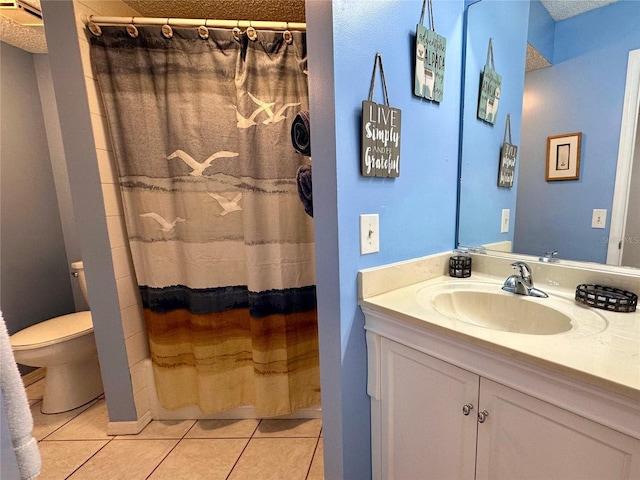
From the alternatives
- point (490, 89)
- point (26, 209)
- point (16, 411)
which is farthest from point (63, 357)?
point (490, 89)

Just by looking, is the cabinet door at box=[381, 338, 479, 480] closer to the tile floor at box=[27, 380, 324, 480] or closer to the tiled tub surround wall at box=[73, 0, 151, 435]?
the tile floor at box=[27, 380, 324, 480]

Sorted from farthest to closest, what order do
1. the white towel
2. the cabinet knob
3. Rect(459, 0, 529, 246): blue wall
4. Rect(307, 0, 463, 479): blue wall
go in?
Rect(459, 0, 529, 246): blue wall, Rect(307, 0, 463, 479): blue wall, the cabinet knob, the white towel

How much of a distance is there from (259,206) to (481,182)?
3.38ft

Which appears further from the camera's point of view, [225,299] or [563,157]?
[225,299]

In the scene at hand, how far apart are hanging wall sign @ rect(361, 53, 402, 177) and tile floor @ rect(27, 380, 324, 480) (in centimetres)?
137

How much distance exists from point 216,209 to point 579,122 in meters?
1.52

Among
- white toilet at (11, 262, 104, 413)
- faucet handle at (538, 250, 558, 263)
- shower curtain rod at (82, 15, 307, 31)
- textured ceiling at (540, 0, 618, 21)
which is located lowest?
white toilet at (11, 262, 104, 413)

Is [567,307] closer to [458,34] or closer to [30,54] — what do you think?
[458,34]

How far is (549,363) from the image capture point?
2.02 feet

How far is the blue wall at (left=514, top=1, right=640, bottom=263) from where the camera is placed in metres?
0.92

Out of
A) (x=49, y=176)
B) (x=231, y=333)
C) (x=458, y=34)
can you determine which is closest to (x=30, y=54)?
(x=49, y=176)

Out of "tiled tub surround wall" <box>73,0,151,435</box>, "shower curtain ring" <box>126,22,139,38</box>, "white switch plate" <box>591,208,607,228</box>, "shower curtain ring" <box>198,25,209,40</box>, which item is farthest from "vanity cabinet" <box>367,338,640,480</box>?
"shower curtain ring" <box>126,22,139,38</box>

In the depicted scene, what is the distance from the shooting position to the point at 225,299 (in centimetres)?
164

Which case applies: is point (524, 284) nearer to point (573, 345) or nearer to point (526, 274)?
point (526, 274)
